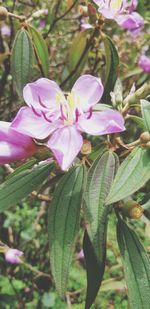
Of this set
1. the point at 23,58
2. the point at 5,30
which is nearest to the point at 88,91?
the point at 23,58

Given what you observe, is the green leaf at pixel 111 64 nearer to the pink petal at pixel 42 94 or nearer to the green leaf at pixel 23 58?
the green leaf at pixel 23 58

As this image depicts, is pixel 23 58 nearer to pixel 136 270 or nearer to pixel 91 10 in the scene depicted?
pixel 91 10

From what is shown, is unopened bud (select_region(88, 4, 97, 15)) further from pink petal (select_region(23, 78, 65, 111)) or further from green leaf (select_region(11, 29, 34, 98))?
pink petal (select_region(23, 78, 65, 111))

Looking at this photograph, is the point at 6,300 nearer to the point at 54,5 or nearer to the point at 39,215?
the point at 39,215

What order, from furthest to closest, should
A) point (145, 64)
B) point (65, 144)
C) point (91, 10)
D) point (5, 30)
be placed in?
1. point (5, 30)
2. point (145, 64)
3. point (91, 10)
4. point (65, 144)

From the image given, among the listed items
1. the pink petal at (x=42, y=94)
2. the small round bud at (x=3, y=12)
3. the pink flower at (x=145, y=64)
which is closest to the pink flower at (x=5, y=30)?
the pink flower at (x=145, y=64)

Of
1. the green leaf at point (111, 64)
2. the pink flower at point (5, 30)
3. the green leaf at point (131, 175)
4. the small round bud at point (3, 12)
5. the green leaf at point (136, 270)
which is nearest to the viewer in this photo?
the green leaf at point (131, 175)
